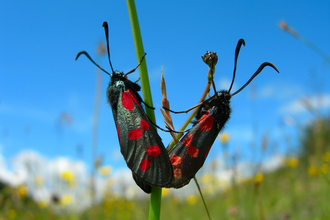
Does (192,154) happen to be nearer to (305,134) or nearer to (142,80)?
(142,80)

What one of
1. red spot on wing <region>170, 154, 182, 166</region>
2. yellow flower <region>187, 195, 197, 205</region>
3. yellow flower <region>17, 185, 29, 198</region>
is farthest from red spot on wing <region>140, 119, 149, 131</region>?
yellow flower <region>17, 185, 29, 198</region>

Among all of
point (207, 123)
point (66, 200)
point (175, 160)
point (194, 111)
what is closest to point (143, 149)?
point (175, 160)

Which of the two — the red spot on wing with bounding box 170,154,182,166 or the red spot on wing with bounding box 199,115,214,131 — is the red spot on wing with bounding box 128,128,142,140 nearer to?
the red spot on wing with bounding box 170,154,182,166

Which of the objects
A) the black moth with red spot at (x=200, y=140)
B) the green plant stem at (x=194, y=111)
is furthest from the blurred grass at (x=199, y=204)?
the green plant stem at (x=194, y=111)

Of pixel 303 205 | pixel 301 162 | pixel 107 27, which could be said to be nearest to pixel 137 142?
pixel 107 27

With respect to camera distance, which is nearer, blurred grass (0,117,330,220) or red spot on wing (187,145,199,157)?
red spot on wing (187,145,199,157)

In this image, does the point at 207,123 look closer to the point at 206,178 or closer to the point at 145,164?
the point at 145,164

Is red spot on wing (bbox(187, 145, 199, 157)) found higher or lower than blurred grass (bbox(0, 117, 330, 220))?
higher
